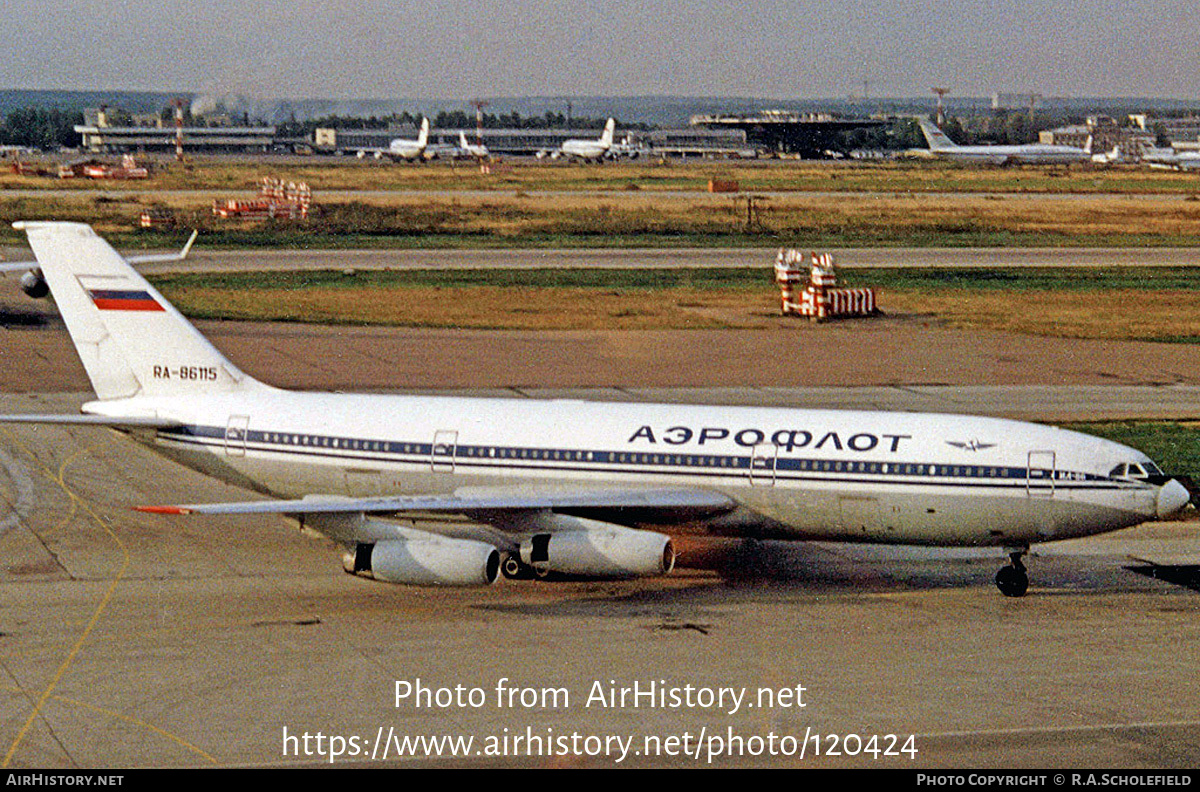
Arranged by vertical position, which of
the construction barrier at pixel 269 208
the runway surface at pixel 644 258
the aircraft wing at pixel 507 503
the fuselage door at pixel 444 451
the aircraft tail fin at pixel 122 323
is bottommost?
the runway surface at pixel 644 258

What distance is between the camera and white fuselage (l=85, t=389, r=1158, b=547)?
3400cm

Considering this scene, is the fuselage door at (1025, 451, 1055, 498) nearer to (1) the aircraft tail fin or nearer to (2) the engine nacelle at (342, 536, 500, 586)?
(2) the engine nacelle at (342, 536, 500, 586)

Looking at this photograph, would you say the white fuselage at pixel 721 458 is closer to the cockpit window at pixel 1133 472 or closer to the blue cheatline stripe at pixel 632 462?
the blue cheatline stripe at pixel 632 462

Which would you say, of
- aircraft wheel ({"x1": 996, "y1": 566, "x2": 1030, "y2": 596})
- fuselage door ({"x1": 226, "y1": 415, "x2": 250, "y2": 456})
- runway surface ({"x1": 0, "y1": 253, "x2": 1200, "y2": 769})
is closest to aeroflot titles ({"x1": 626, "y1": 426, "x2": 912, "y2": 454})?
runway surface ({"x1": 0, "y1": 253, "x2": 1200, "y2": 769})

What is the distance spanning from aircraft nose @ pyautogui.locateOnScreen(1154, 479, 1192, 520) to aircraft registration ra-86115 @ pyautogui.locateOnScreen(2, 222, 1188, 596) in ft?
0.14

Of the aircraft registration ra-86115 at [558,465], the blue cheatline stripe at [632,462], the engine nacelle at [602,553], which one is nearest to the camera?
the engine nacelle at [602,553]

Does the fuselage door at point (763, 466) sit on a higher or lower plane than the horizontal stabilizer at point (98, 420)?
lower

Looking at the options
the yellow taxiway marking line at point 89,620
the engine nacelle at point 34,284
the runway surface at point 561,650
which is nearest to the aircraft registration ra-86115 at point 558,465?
the runway surface at point 561,650

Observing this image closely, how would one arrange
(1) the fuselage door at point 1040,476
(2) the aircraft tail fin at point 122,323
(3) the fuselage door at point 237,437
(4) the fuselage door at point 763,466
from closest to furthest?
(1) the fuselage door at point 1040,476 < (4) the fuselage door at point 763,466 < (3) the fuselage door at point 237,437 < (2) the aircraft tail fin at point 122,323

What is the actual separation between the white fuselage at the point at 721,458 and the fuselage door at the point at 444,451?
0.03m

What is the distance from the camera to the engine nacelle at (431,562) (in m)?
32.3

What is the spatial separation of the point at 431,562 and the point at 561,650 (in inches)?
138

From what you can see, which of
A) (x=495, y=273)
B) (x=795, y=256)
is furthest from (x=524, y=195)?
(x=795, y=256)

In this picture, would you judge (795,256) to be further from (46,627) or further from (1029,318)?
(46,627)
